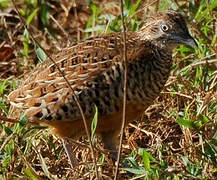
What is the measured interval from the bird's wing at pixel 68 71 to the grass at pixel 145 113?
23 cm

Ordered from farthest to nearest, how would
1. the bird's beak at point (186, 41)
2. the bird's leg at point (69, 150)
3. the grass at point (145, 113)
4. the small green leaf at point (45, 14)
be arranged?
1. the small green leaf at point (45, 14)
2. the bird's leg at point (69, 150)
3. the bird's beak at point (186, 41)
4. the grass at point (145, 113)

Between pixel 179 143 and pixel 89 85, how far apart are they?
1116 millimetres

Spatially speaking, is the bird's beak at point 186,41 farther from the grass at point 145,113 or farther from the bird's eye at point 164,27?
the grass at point 145,113

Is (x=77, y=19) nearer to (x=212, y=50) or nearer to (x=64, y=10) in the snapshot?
(x=64, y=10)

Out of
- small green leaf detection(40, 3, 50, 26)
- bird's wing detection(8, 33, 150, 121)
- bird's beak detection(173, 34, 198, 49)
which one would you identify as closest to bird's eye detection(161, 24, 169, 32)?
bird's beak detection(173, 34, 198, 49)

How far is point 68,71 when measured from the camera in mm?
4867

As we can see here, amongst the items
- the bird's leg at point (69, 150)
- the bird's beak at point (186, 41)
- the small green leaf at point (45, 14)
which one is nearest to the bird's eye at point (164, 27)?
the bird's beak at point (186, 41)

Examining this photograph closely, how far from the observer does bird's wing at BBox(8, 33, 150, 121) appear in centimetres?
481

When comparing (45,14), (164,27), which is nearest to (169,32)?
(164,27)

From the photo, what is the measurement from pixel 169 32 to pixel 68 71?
934 millimetres

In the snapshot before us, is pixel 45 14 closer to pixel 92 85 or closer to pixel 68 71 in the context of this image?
pixel 68 71

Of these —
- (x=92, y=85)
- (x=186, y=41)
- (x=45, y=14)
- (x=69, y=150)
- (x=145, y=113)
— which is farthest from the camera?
(x=45, y=14)

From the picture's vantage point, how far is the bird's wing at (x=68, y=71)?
15.8 feet

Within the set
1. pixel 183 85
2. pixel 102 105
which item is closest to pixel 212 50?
pixel 183 85
